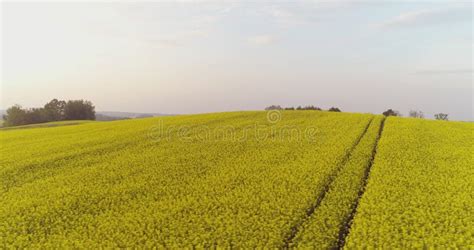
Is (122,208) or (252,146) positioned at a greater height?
(252,146)

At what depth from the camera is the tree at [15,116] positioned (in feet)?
276

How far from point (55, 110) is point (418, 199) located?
314ft

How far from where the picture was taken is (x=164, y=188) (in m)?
16.2

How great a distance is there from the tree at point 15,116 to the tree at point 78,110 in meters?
9.77

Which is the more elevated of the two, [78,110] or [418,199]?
[78,110]

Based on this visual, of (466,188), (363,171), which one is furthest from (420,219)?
(363,171)

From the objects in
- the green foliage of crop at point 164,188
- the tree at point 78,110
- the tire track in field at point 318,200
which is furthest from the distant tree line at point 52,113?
the tire track in field at point 318,200

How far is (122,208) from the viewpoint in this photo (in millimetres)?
14211

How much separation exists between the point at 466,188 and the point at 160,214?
12.5 m

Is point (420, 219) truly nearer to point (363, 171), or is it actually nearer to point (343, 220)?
point (343, 220)

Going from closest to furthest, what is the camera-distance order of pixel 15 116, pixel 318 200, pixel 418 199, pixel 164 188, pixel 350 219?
pixel 350 219, pixel 418 199, pixel 318 200, pixel 164 188, pixel 15 116

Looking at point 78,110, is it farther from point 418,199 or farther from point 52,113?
point 418,199

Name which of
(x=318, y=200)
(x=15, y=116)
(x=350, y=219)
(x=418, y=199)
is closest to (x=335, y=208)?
(x=350, y=219)

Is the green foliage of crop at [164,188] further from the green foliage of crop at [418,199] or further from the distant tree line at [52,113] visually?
the distant tree line at [52,113]
